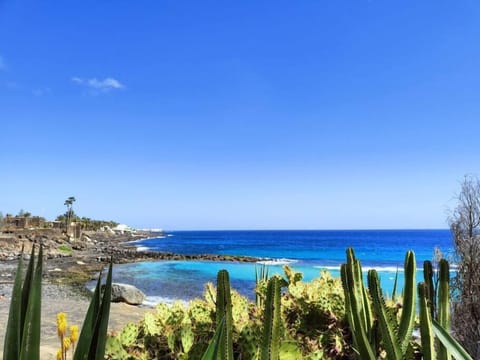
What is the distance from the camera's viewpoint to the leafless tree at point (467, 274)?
17.1 ft

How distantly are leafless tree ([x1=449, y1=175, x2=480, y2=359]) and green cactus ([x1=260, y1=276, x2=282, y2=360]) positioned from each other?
476 centimetres

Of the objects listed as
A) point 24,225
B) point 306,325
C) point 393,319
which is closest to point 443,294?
point 393,319

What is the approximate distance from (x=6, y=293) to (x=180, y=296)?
7234 millimetres

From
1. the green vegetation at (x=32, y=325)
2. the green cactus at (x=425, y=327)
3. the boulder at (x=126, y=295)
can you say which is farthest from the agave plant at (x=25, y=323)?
the boulder at (x=126, y=295)

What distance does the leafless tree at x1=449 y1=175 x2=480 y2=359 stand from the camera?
522 cm

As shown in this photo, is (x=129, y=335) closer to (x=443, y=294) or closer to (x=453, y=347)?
(x=453, y=347)

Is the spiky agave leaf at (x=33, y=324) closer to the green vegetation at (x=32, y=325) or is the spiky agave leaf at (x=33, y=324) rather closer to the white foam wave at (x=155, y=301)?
the green vegetation at (x=32, y=325)

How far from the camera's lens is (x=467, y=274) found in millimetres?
5465

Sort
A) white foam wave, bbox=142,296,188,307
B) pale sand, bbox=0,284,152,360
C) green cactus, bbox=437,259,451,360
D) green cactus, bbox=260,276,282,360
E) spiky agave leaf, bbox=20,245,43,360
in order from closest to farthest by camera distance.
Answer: spiky agave leaf, bbox=20,245,43,360
green cactus, bbox=260,276,282,360
green cactus, bbox=437,259,451,360
pale sand, bbox=0,284,152,360
white foam wave, bbox=142,296,188,307

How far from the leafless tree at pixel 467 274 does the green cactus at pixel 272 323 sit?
4759 millimetres

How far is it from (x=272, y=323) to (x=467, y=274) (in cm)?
515

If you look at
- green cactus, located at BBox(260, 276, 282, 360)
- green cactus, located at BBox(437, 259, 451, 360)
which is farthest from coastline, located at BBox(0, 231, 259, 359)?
green cactus, located at BBox(437, 259, 451, 360)

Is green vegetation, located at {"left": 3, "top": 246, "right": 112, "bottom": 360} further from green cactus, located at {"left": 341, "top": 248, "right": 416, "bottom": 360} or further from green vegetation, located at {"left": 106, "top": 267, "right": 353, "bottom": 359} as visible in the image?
green cactus, located at {"left": 341, "top": 248, "right": 416, "bottom": 360}

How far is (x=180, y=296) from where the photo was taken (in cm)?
1742
